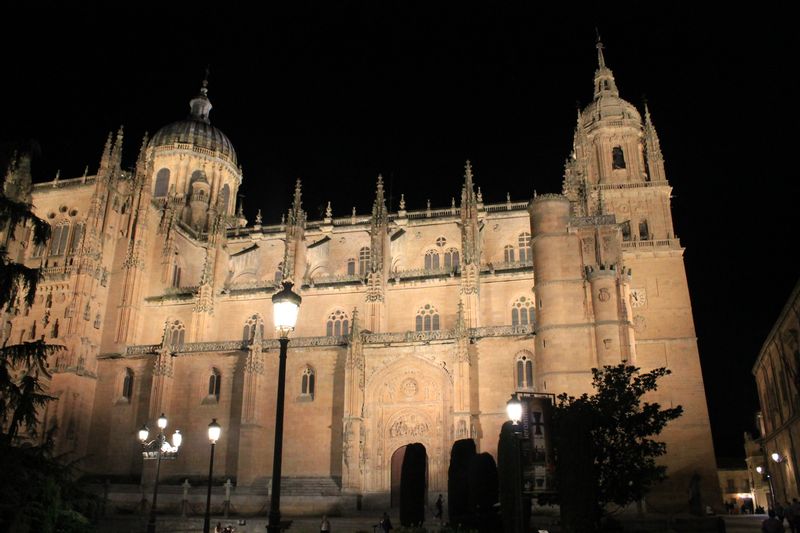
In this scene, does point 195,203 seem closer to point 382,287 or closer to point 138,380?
point 138,380

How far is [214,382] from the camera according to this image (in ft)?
132

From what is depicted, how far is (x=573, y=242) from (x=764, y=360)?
48.9 ft

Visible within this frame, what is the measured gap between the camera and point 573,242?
117 ft

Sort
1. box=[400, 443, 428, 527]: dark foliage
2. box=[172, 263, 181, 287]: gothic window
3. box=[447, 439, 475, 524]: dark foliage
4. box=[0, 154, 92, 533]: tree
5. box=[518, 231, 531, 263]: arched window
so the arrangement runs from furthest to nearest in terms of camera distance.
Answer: box=[172, 263, 181, 287]: gothic window, box=[518, 231, 531, 263]: arched window, box=[400, 443, 428, 527]: dark foliage, box=[447, 439, 475, 524]: dark foliage, box=[0, 154, 92, 533]: tree

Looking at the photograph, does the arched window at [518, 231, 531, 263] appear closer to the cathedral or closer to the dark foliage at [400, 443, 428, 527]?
the cathedral

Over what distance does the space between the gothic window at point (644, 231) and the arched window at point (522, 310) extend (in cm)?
859

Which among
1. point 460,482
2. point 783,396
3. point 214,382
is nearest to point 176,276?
point 214,382

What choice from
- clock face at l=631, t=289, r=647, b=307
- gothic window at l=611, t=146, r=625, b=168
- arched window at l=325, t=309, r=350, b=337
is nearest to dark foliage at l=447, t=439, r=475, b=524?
clock face at l=631, t=289, r=647, b=307

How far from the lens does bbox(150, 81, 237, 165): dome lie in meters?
59.0

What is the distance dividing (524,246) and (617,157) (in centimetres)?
903

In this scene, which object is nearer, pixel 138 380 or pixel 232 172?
pixel 138 380

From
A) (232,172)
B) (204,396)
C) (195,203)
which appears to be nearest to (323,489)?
A: (204,396)

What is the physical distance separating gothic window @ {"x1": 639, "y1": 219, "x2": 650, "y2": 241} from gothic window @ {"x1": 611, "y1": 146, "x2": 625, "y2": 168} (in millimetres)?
5014

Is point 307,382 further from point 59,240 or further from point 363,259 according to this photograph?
point 59,240
